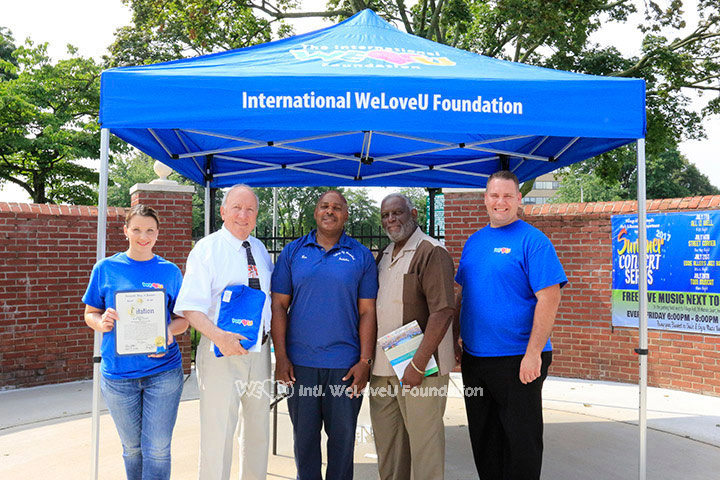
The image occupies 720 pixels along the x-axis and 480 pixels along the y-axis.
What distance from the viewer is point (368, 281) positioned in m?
3.13

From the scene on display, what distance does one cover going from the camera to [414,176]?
17.8ft

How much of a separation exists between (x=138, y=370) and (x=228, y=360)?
450mm

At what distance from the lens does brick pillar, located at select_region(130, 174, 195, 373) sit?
6.86 metres

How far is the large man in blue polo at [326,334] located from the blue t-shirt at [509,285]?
0.61 m

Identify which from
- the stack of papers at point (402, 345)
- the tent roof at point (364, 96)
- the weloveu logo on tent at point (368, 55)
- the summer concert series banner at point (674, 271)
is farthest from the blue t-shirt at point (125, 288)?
the summer concert series banner at point (674, 271)

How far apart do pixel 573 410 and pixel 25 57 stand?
64.4 ft

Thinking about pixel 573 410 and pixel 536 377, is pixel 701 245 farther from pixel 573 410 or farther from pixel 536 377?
pixel 536 377

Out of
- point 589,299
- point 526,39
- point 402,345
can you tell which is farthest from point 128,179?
point 402,345

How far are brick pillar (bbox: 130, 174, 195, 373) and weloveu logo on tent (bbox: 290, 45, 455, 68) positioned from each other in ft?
12.9

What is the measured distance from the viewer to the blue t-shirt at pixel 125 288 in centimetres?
272

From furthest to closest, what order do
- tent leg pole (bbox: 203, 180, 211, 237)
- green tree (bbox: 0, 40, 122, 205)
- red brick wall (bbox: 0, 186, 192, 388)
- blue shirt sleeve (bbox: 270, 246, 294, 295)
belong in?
green tree (bbox: 0, 40, 122, 205) < red brick wall (bbox: 0, 186, 192, 388) < tent leg pole (bbox: 203, 180, 211, 237) < blue shirt sleeve (bbox: 270, 246, 294, 295)

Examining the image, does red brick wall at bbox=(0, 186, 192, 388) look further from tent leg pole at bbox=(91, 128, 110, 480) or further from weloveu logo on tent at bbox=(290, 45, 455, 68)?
weloveu logo on tent at bbox=(290, 45, 455, 68)

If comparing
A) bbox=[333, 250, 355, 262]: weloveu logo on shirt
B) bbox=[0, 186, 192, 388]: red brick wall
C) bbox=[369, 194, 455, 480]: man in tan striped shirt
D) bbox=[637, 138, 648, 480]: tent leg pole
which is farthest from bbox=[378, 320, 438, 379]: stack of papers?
bbox=[0, 186, 192, 388]: red brick wall

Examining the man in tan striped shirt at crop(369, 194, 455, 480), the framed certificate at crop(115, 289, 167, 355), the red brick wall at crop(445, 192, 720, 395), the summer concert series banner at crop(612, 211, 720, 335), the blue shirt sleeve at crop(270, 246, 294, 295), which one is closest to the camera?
the framed certificate at crop(115, 289, 167, 355)
